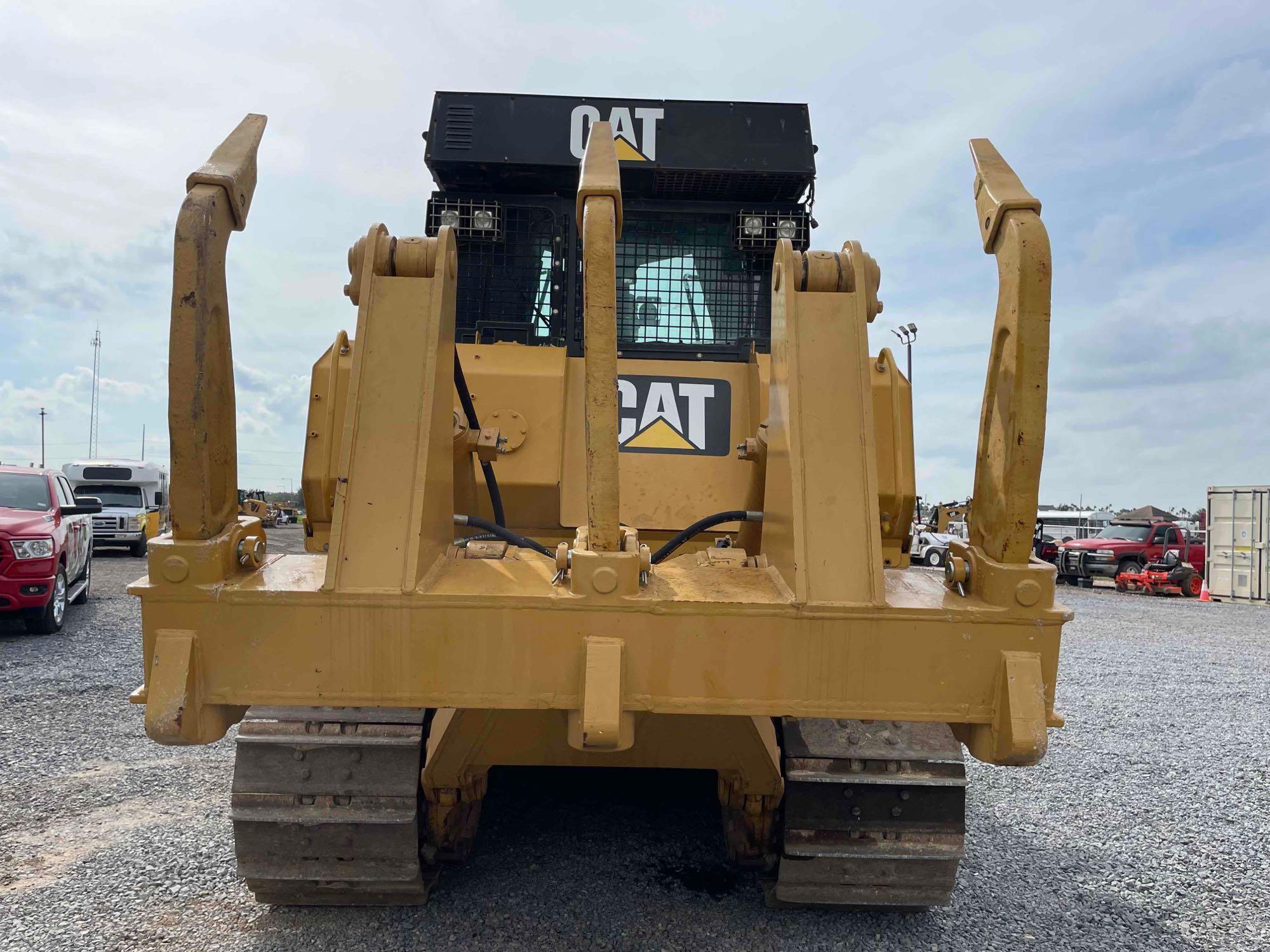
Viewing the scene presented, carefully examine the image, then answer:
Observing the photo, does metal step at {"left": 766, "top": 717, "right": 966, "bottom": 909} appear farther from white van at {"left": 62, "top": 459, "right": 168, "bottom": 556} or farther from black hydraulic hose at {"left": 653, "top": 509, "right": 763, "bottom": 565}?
white van at {"left": 62, "top": 459, "right": 168, "bottom": 556}

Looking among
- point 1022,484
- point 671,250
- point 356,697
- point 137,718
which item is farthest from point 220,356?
point 137,718

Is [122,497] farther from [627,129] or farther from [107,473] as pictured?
[627,129]

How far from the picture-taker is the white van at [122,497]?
18.8m

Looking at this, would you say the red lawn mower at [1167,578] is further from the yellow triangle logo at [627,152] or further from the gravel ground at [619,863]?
the yellow triangle logo at [627,152]

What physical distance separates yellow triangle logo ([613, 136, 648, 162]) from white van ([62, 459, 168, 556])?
18.3 meters

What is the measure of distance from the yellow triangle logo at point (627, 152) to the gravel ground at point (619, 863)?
3226mm

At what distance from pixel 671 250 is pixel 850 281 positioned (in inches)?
85.0

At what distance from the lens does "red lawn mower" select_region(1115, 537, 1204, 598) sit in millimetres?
19562

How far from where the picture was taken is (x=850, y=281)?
2.57 m

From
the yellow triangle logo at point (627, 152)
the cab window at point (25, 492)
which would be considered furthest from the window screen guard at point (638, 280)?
the cab window at point (25, 492)

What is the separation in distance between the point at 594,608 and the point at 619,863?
201 cm

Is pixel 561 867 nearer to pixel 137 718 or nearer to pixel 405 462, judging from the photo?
pixel 405 462

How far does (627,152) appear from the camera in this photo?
438 cm

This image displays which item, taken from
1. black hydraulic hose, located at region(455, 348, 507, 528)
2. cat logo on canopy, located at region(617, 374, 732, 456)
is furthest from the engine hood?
cat logo on canopy, located at region(617, 374, 732, 456)
